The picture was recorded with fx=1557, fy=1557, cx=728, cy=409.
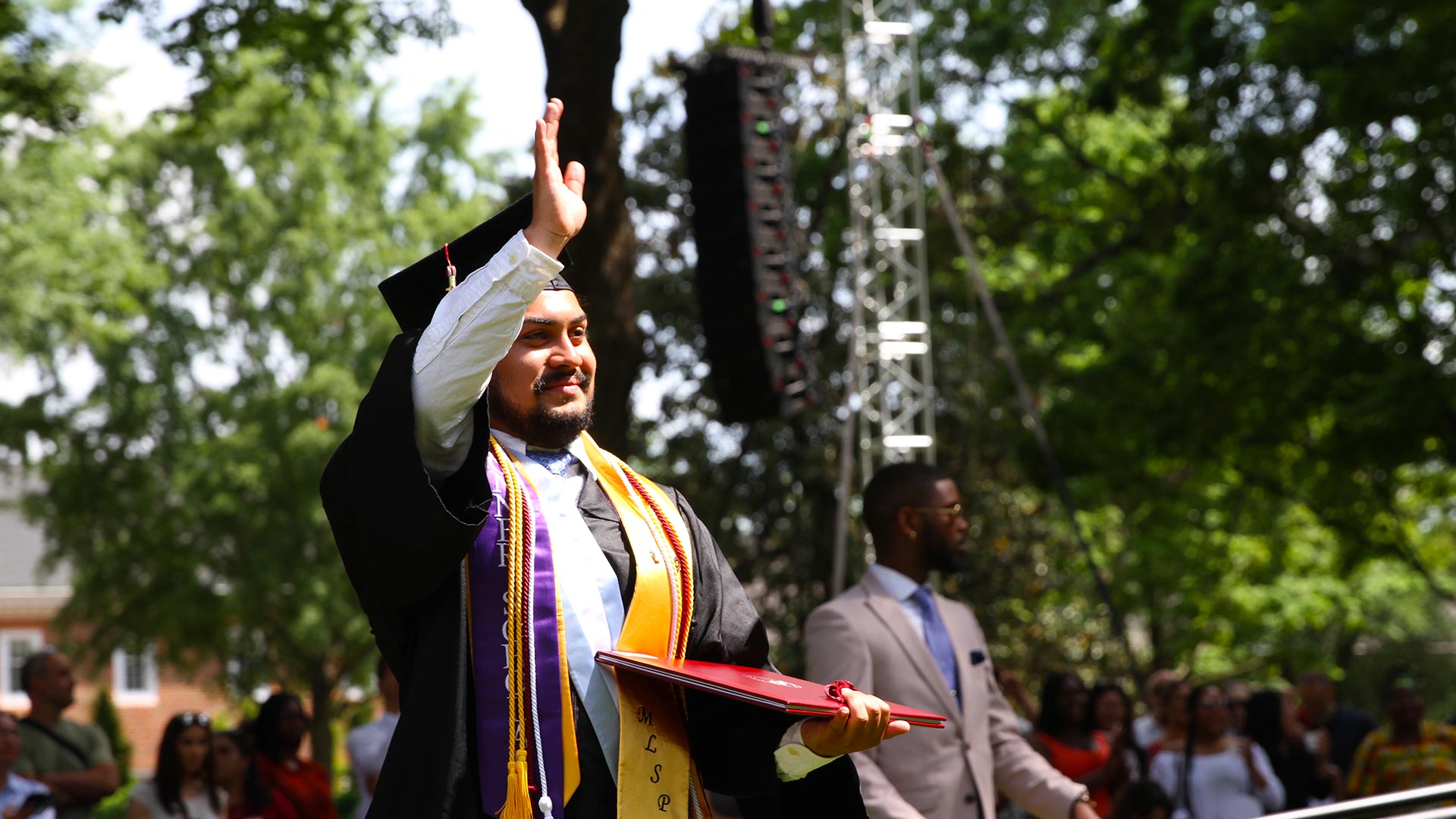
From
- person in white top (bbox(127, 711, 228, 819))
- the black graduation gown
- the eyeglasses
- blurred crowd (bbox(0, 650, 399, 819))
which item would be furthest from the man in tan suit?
person in white top (bbox(127, 711, 228, 819))

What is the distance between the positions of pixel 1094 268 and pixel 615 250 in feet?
40.8

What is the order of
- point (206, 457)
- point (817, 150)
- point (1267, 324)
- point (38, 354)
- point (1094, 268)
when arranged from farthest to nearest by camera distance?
1. point (206, 457)
2. point (38, 354)
3. point (1094, 268)
4. point (817, 150)
5. point (1267, 324)

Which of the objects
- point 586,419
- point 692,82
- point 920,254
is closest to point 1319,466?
point 920,254

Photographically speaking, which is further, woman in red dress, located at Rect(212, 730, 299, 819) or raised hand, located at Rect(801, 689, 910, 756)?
woman in red dress, located at Rect(212, 730, 299, 819)

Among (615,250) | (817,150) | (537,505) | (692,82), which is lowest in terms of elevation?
(537,505)

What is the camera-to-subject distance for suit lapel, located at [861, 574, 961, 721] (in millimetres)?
4562

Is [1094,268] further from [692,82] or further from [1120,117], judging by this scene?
[692,82]

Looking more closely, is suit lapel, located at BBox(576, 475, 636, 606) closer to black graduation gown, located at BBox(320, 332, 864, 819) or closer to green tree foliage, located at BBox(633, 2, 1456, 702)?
black graduation gown, located at BBox(320, 332, 864, 819)

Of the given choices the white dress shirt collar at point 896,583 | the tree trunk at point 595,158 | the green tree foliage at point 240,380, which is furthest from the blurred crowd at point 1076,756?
the green tree foliage at point 240,380

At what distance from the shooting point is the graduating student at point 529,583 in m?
2.51

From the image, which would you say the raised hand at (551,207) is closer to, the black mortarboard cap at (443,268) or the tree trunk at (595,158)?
the black mortarboard cap at (443,268)

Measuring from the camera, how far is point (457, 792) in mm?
2523

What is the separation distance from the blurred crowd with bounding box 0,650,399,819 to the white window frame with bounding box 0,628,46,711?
2968 cm

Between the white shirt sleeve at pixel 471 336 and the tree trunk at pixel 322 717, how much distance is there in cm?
2404
